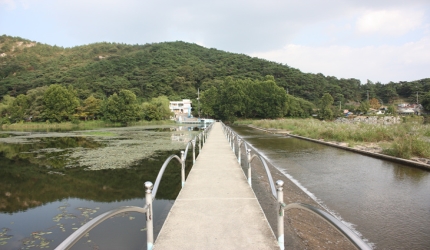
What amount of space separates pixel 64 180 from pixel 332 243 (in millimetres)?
8454

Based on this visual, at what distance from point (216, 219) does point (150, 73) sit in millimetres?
90649

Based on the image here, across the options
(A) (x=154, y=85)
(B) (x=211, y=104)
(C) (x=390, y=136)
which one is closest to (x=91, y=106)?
(B) (x=211, y=104)

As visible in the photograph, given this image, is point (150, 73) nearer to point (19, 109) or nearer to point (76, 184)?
point (19, 109)

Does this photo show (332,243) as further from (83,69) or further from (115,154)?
(83,69)

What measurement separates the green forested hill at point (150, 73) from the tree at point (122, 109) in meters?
12.4

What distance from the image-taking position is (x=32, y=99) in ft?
188

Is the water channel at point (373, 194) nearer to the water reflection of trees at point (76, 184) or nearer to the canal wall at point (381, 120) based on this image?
the water reflection of trees at point (76, 184)

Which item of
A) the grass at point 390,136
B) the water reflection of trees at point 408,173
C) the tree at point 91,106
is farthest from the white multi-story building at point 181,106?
the water reflection of trees at point 408,173

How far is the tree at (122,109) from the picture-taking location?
55625mm

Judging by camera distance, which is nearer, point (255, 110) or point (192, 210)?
point (192, 210)

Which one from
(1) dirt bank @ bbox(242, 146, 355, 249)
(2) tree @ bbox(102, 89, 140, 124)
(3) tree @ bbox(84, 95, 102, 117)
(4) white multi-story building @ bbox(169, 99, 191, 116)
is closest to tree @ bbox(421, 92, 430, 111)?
(4) white multi-story building @ bbox(169, 99, 191, 116)

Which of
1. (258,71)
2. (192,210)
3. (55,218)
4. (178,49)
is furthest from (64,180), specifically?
(178,49)

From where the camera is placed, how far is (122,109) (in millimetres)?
55812

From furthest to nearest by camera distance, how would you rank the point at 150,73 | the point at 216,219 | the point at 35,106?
the point at 150,73
the point at 35,106
the point at 216,219
